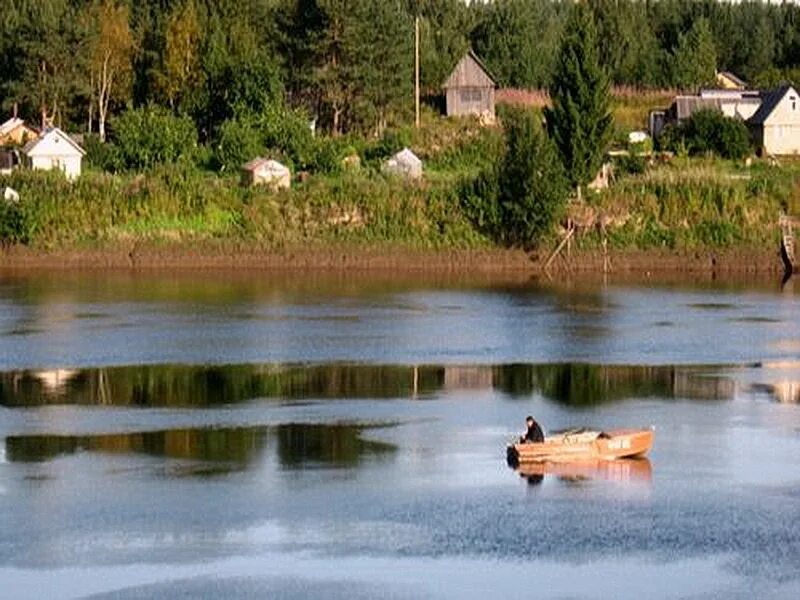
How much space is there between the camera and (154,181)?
70500 mm

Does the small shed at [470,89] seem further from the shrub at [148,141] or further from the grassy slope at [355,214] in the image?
the grassy slope at [355,214]

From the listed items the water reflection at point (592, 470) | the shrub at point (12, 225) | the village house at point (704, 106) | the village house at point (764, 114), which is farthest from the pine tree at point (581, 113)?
the water reflection at point (592, 470)

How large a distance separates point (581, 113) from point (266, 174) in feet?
37.1

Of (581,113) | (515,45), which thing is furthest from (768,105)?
(515,45)

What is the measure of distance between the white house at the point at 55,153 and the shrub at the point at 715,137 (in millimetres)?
22643

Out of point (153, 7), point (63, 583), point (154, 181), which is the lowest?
point (63, 583)

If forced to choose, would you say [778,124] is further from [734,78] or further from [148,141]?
[148,141]

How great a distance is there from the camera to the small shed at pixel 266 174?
71.1m

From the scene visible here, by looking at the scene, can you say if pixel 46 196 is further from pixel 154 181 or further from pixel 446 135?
pixel 446 135

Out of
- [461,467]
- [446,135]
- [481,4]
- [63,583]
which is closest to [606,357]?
[461,467]

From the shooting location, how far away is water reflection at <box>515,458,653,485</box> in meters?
32.0

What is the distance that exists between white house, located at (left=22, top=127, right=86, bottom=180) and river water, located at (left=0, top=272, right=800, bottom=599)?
1644 centimetres

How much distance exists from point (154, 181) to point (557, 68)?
48.5 ft

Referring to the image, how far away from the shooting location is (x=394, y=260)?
67312 millimetres
